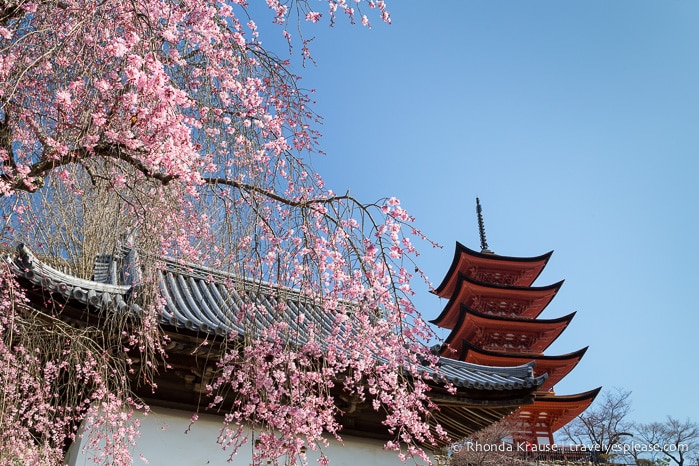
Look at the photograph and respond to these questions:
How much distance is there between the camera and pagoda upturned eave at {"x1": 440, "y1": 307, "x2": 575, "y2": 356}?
2277cm

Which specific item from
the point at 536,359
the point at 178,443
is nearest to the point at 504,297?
the point at 536,359

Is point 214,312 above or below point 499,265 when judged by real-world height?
below

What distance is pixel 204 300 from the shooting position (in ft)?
22.5

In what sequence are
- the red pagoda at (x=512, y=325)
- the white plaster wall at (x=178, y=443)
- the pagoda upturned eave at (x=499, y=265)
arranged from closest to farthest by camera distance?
the white plaster wall at (x=178, y=443)
the red pagoda at (x=512, y=325)
the pagoda upturned eave at (x=499, y=265)

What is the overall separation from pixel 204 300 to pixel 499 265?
21.2 metres

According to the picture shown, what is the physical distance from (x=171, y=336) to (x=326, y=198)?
210 centimetres

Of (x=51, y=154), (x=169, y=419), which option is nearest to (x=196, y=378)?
(x=169, y=419)

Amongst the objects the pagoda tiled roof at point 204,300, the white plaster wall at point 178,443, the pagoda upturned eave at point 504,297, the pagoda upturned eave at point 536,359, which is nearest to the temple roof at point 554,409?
the pagoda upturned eave at point 536,359

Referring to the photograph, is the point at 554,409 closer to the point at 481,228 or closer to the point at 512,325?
the point at 512,325

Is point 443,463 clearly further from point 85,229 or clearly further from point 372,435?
point 85,229

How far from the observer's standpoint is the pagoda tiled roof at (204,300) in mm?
3697

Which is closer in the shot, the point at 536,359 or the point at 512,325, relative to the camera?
the point at 536,359

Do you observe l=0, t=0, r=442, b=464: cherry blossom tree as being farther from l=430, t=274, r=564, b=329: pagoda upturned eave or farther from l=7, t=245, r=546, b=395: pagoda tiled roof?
l=430, t=274, r=564, b=329: pagoda upturned eave

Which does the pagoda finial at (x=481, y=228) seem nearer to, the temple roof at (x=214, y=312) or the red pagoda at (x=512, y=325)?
the red pagoda at (x=512, y=325)
